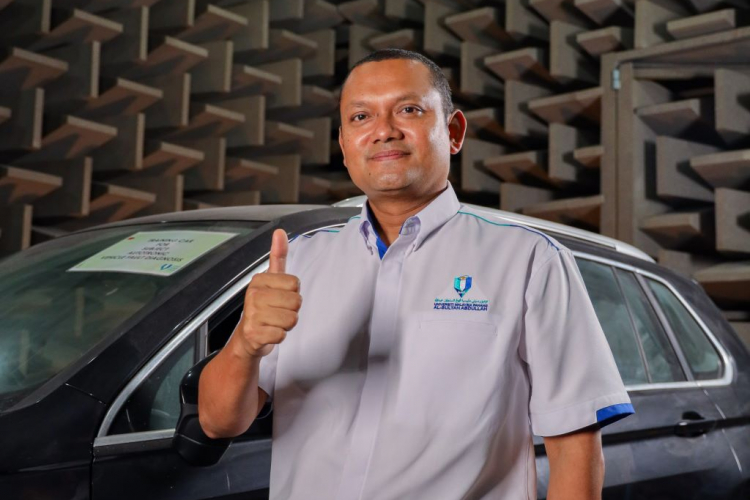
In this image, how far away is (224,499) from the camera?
50.3 inches

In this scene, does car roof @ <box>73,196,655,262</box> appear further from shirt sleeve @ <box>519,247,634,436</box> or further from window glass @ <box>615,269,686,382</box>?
shirt sleeve @ <box>519,247,634,436</box>

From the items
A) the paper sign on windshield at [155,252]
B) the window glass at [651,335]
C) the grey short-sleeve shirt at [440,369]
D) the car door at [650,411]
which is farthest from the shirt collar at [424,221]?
the window glass at [651,335]

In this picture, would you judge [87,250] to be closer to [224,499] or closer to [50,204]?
[224,499]

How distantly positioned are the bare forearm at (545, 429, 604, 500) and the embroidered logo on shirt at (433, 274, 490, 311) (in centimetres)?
18

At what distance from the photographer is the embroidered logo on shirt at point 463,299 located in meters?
1.00

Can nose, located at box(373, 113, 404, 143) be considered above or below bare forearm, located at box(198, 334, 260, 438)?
above

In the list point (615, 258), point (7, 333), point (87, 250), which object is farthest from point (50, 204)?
point (615, 258)

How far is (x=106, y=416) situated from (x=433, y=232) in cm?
53

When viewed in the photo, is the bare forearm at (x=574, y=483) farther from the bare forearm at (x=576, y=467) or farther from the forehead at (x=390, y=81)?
the forehead at (x=390, y=81)

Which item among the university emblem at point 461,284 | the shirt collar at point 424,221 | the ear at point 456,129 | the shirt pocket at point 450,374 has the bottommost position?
the shirt pocket at point 450,374

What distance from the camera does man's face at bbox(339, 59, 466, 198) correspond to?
3.67 ft

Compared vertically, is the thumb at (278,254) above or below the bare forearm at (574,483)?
above

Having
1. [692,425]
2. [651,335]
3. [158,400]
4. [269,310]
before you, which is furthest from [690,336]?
[269,310]

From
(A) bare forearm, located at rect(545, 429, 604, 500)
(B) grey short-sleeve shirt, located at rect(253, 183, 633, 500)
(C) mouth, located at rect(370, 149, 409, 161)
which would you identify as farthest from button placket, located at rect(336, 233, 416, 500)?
(A) bare forearm, located at rect(545, 429, 604, 500)
